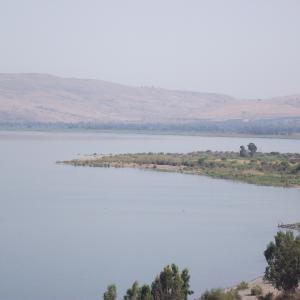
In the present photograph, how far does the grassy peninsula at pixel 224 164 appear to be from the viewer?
26781mm

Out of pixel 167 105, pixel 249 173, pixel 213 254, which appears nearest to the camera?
pixel 213 254

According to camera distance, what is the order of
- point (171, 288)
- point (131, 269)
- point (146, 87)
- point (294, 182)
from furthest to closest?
point (146, 87)
point (294, 182)
point (131, 269)
point (171, 288)

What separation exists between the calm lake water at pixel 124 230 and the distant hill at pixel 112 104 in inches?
2761

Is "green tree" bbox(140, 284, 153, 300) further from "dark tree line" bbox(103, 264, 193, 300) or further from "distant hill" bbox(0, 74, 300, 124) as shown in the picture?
"distant hill" bbox(0, 74, 300, 124)

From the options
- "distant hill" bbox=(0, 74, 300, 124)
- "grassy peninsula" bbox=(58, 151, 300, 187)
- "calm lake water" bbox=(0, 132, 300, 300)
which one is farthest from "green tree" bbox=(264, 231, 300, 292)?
"distant hill" bbox=(0, 74, 300, 124)

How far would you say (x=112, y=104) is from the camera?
11231 centimetres

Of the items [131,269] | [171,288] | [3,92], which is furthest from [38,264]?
[3,92]

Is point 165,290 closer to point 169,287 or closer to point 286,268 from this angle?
point 169,287

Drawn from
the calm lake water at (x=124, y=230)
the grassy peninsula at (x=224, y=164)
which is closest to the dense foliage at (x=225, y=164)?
the grassy peninsula at (x=224, y=164)

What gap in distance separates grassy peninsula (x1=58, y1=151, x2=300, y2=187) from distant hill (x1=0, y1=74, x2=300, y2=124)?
60.3m

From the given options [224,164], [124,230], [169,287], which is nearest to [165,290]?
[169,287]

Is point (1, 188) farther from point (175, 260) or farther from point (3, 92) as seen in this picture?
point (3, 92)

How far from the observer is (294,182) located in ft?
82.9

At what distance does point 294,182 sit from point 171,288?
53.4 feet
